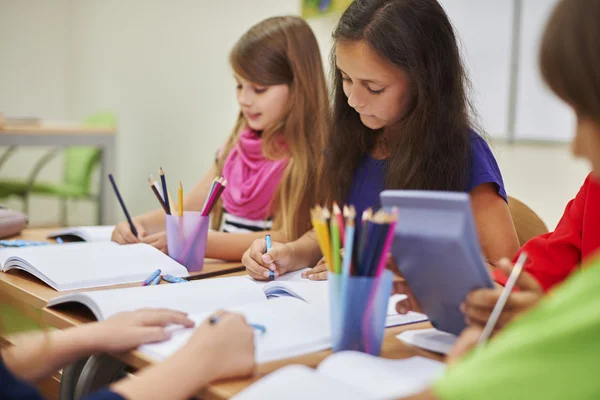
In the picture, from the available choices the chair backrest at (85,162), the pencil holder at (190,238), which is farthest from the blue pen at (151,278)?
the chair backrest at (85,162)

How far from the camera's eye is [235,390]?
73 cm

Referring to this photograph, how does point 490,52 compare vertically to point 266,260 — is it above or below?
above

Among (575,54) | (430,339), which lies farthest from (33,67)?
(575,54)

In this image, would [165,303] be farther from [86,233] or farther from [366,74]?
[86,233]

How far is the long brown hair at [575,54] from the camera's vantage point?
60 centimetres

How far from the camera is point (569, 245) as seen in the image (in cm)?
103

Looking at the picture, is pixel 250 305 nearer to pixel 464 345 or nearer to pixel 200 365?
pixel 200 365

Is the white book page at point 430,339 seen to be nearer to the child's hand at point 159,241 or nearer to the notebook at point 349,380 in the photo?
the notebook at point 349,380

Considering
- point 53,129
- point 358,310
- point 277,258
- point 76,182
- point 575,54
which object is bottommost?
point 76,182

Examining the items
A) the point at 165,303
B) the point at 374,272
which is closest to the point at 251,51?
the point at 165,303

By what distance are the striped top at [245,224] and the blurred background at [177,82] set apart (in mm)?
586

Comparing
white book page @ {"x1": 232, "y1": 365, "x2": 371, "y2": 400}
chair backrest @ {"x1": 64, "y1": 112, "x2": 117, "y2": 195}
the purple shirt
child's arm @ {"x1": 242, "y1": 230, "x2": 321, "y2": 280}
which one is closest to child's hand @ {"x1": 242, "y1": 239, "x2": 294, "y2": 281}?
child's arm @ {"x1": 242, "y1": 230, "x2": 321, "y2": 280}

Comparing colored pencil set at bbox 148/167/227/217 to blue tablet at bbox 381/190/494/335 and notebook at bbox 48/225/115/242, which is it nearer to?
notebook at bbox 48/225/115/242

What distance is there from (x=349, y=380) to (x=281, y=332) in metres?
0.17
